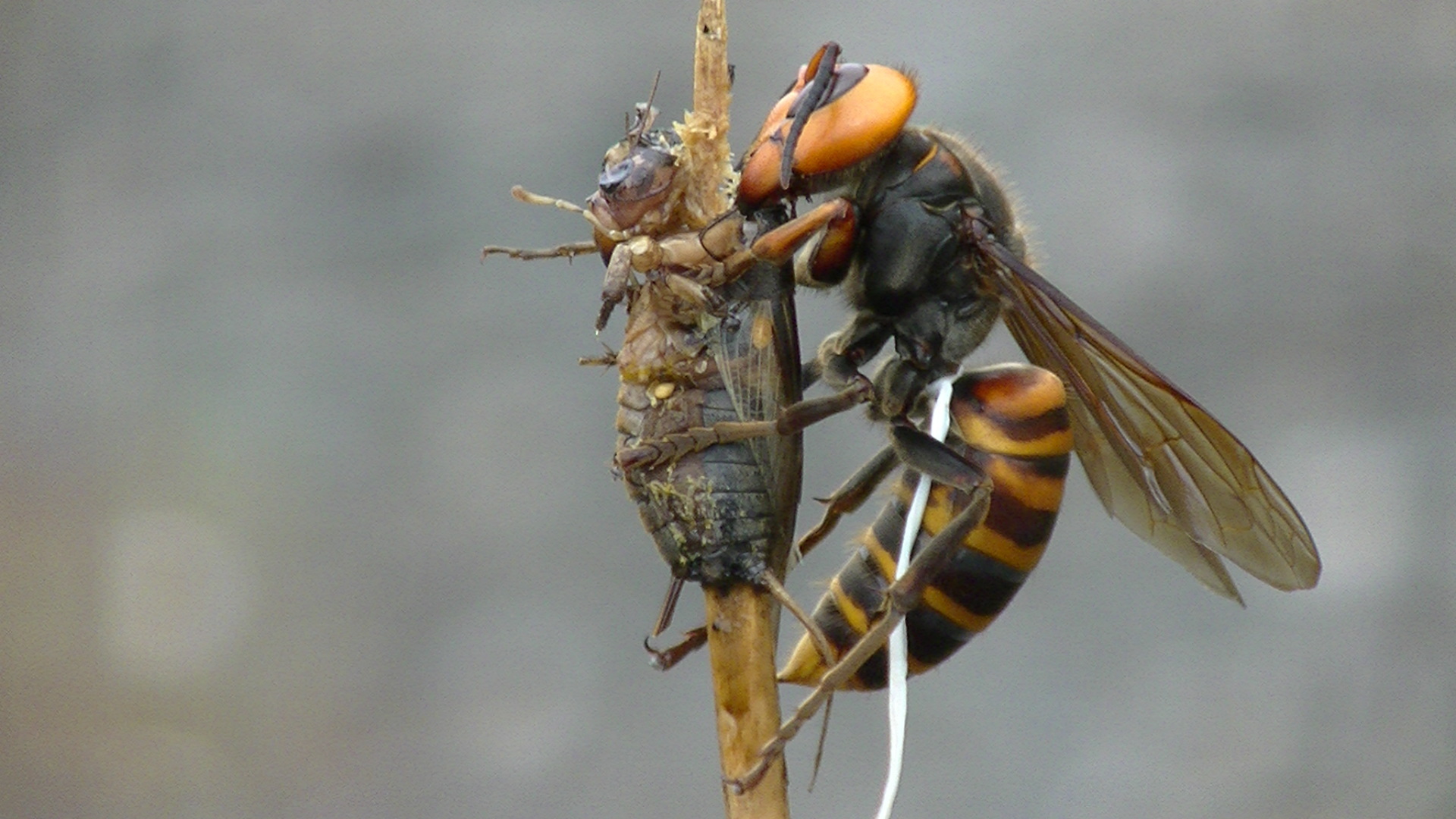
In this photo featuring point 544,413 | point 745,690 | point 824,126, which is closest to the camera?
point 745,690

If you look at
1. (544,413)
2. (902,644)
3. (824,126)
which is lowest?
(544,413)

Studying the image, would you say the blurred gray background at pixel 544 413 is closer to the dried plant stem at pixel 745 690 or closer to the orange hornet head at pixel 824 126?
the orange hornet head at pixel 824 126

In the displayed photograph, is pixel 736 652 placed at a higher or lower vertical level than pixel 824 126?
lower

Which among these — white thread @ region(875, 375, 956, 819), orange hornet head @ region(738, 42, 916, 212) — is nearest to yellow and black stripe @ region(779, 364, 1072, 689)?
white thread @ region(875, 375, 956, 819)

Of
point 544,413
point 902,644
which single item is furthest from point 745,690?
point 544,413

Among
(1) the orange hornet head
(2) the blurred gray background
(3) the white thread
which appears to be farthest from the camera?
(2) the blurred gray background

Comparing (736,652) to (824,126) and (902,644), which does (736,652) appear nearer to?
(902,644)

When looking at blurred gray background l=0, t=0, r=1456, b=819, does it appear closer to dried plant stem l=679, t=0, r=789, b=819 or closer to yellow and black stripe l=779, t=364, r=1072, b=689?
yellow and black stripe l=779, t=364, r=1072, b=689
